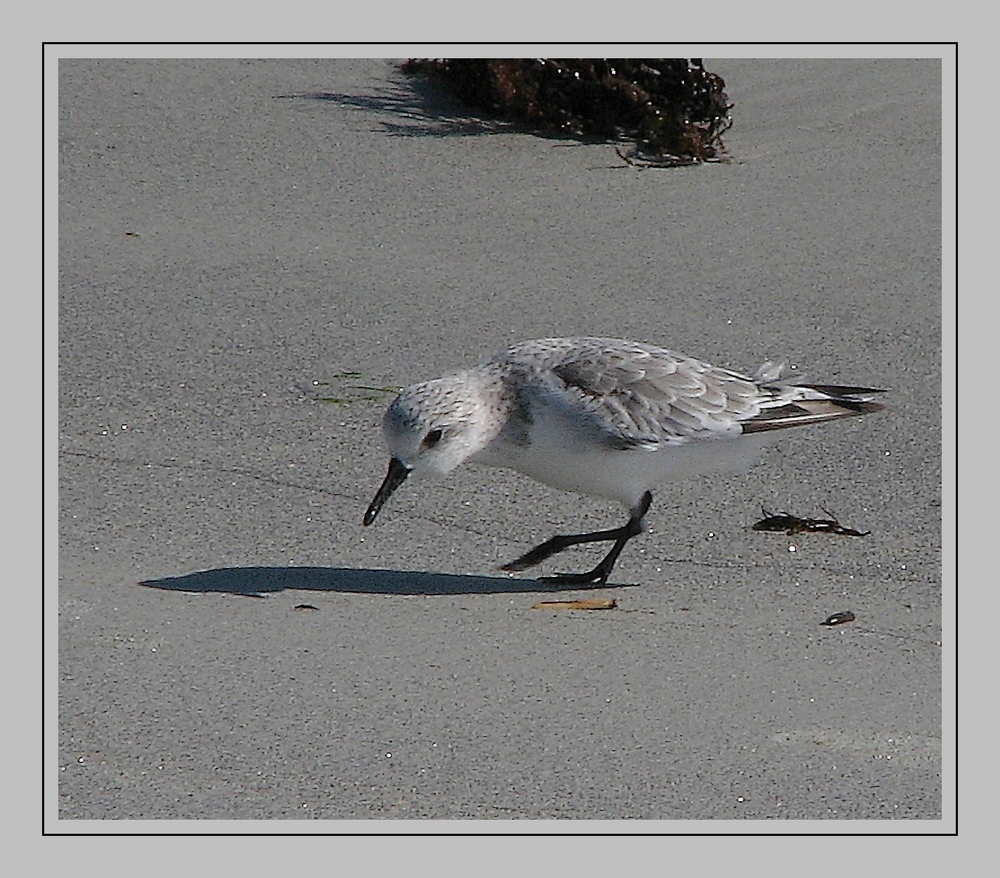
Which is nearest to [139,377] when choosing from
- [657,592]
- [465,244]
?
[465,244]

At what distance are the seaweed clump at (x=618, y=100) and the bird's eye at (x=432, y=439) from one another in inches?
154

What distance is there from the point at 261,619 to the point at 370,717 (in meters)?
0.73

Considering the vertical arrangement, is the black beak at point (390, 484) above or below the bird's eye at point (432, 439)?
below

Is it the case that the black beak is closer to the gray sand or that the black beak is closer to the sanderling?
the sanderling

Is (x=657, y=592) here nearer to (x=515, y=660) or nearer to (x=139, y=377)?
(x=515, y=660)

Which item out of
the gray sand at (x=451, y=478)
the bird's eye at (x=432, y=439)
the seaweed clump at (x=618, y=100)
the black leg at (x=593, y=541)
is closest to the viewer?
the gray sand at (x=451, y=478)

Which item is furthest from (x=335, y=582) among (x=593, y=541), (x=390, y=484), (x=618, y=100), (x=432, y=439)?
(x=618, y=100)

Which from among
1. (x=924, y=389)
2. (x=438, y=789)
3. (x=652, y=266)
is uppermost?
(x=652, y=266)

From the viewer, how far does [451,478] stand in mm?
6121

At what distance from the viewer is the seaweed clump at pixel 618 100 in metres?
8.77

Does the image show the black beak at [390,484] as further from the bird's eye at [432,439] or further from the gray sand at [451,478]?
the gray sand at [451,478]

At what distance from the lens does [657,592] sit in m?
5.43

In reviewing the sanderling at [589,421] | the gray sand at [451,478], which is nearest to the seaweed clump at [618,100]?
the gray sand at [451,478]

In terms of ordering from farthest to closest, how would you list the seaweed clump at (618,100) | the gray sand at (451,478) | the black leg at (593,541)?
the seaweed clump at (618,100), the black leg at (593,541), the gray sand at (451,478)
